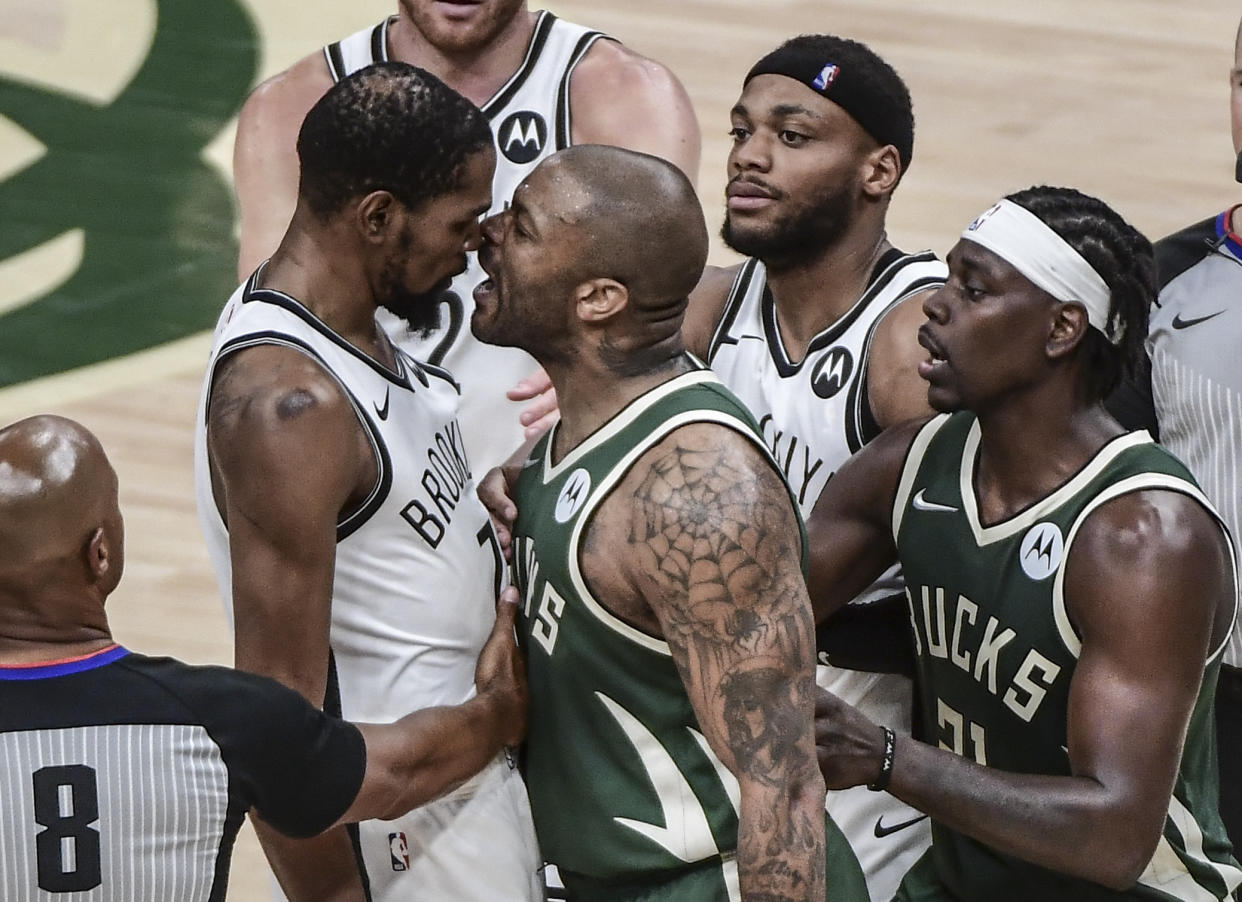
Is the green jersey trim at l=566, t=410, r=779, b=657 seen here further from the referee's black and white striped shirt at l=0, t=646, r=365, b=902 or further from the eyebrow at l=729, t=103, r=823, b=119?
the eyebrow at l=729, t=103, r=823, b=119

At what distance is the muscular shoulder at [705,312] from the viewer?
4.05 m

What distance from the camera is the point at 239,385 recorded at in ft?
10.0

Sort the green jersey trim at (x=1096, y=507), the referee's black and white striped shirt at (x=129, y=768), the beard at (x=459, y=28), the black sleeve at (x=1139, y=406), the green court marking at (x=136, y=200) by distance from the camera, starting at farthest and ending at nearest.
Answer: the green court marking at (x=136, y=200), the beard at (x=459, y=28), the black sleeve at (x=1139, y=406), the green jersey trim at (x=1096, y=507), the referee's black and white striped shirt at (x=129, y=768)

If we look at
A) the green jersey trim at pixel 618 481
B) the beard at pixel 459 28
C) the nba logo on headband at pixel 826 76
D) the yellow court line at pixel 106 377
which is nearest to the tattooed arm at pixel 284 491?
the green jersey trim at pixel 618 481

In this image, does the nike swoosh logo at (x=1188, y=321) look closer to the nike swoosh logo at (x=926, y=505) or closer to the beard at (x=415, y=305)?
the nike swoosh logo at (x=926, y=505)

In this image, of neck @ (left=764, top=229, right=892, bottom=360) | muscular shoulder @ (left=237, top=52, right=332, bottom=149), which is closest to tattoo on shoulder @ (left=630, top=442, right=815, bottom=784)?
neck @ (left=764, top=229, right=892, bottom=360)

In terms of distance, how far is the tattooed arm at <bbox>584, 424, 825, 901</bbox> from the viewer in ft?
9.02

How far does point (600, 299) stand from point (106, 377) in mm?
4207

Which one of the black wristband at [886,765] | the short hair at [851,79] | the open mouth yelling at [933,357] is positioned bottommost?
the black wristband at [886,765]

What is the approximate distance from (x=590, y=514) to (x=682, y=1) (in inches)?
258

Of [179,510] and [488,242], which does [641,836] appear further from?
[179,510]

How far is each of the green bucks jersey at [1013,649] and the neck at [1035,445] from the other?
0.09ft

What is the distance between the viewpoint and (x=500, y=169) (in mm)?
4297

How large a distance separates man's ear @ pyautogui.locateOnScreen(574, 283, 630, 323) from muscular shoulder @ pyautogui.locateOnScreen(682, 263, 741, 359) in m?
0.98
